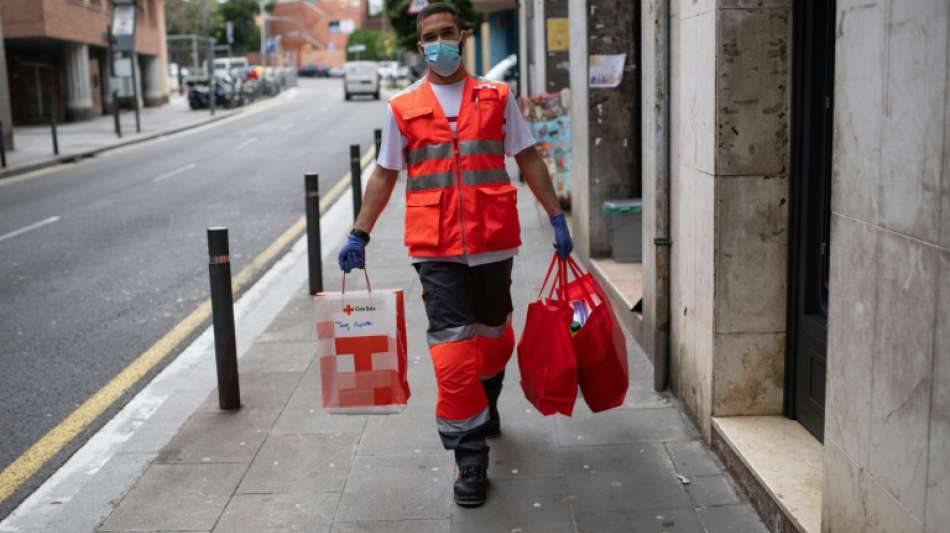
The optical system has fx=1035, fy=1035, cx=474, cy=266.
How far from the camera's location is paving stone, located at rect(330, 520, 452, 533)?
4047 millimetres

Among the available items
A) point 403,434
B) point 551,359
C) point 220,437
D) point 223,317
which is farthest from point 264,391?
point 551,359

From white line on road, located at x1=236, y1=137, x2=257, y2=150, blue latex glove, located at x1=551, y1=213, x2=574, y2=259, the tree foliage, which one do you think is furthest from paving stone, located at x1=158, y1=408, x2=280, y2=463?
the tree foliage

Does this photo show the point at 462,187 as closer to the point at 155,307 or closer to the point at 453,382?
the point at 453,382

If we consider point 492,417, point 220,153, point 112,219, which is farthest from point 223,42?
point 492,417

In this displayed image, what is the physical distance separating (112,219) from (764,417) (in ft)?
35.7

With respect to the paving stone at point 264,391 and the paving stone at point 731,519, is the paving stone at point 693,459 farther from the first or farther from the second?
the paving stone at point 264,391

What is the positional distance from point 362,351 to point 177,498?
3.28 ft

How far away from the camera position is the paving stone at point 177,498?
4180 millimetres

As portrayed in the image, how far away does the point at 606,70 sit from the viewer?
332 inches

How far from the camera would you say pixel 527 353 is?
4500 millimetres

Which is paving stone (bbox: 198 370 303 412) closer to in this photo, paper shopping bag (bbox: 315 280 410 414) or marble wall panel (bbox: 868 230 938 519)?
paper shopping bag (bbox: 315 280 410 414)

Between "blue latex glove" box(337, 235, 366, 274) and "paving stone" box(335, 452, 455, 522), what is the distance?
3.07 ft

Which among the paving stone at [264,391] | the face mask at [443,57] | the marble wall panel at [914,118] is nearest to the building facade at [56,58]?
the paving stone at [264,391]

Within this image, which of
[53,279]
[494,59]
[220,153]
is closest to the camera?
[53,279]
